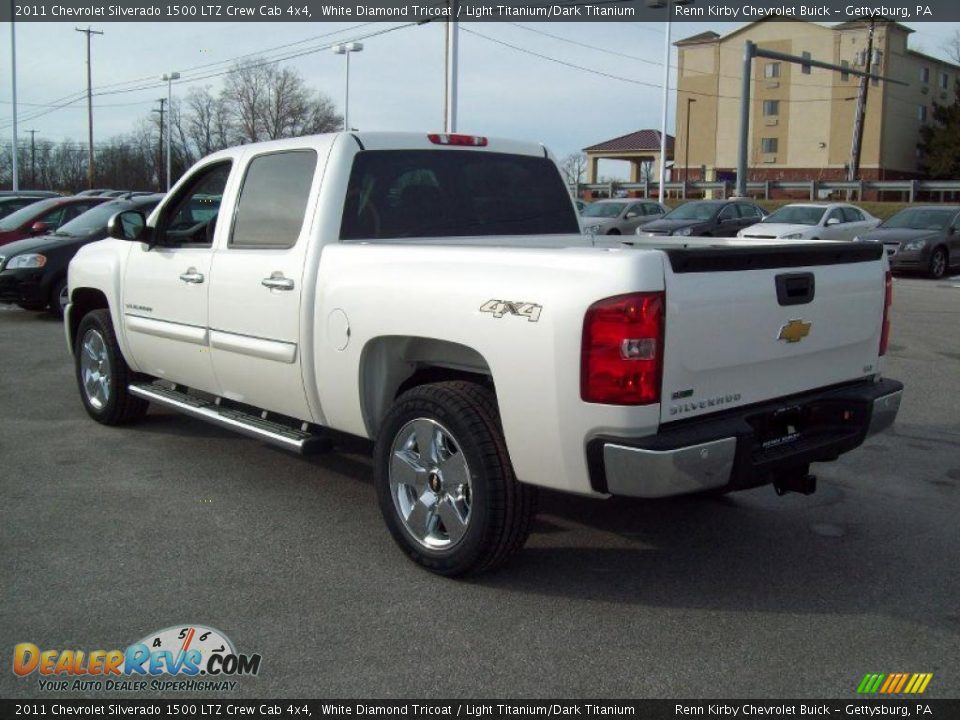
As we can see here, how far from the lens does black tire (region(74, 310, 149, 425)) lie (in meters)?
6.96

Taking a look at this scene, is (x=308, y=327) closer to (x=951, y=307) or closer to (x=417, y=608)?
(x=417, y=608)

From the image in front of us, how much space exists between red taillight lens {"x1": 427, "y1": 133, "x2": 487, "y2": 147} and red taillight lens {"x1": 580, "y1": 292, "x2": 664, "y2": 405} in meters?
2.39

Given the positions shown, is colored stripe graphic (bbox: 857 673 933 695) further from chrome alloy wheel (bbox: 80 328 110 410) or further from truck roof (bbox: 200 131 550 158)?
chrome alloy wheel (bbox: 80 328 110 410)

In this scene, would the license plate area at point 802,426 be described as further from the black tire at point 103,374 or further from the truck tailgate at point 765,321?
the black tire at point 103,374

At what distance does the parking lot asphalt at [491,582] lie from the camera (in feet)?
11.8

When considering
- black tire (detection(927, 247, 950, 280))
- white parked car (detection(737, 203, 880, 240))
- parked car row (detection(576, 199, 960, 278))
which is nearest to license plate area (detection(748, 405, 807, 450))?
parked car row (detection(576, 199, 960, 278))

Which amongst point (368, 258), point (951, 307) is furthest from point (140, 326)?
point (951, 307)

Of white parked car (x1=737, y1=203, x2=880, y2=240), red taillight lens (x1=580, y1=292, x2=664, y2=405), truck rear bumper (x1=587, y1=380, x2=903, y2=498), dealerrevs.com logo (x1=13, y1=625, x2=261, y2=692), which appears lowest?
dealerrevs.com logo (x1=13, y1=625, x2=261, y2=692)

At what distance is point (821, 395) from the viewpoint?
448cm

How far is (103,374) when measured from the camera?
284 inches

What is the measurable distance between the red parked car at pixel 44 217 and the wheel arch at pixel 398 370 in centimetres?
1246

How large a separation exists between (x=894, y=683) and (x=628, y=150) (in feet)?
239

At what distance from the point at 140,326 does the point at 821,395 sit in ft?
13.9
